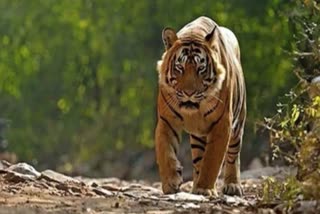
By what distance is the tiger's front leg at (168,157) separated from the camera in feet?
26.6

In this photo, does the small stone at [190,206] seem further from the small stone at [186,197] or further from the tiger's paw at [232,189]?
the tiger's paw at [232,189]

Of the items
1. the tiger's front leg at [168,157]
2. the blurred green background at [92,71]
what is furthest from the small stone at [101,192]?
the blurred green background at [92,71]

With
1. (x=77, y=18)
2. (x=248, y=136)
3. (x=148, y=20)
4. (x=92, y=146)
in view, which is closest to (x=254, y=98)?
(x=248, y=136)

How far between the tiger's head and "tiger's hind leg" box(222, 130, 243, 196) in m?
1.08

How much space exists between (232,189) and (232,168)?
0.37m

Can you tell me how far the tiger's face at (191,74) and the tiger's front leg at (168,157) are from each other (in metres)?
0.30

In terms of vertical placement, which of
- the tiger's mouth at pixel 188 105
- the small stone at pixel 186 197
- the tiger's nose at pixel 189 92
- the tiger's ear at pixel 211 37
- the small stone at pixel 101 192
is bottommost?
the small stone at pixel 186 197

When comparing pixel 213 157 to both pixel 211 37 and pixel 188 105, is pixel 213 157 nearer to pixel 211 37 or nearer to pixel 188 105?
pixel 188 105

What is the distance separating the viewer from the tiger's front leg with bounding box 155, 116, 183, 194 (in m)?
8.10

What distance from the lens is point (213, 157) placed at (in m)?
8.06

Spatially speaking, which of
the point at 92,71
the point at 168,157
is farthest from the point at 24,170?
the point at 92,71

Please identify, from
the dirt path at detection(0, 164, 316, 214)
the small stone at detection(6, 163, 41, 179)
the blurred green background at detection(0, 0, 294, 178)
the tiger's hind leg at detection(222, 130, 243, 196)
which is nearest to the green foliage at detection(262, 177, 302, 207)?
the dirt path at detection(0, 164, 316, 214)

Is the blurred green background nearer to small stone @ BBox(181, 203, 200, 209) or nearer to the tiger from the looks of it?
the tiger

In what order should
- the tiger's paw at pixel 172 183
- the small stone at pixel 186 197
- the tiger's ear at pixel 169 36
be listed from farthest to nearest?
the tiger's ear at pixel 169 36, the tiger's paw at pixel 172 183, the small stone at pixel 186 197
